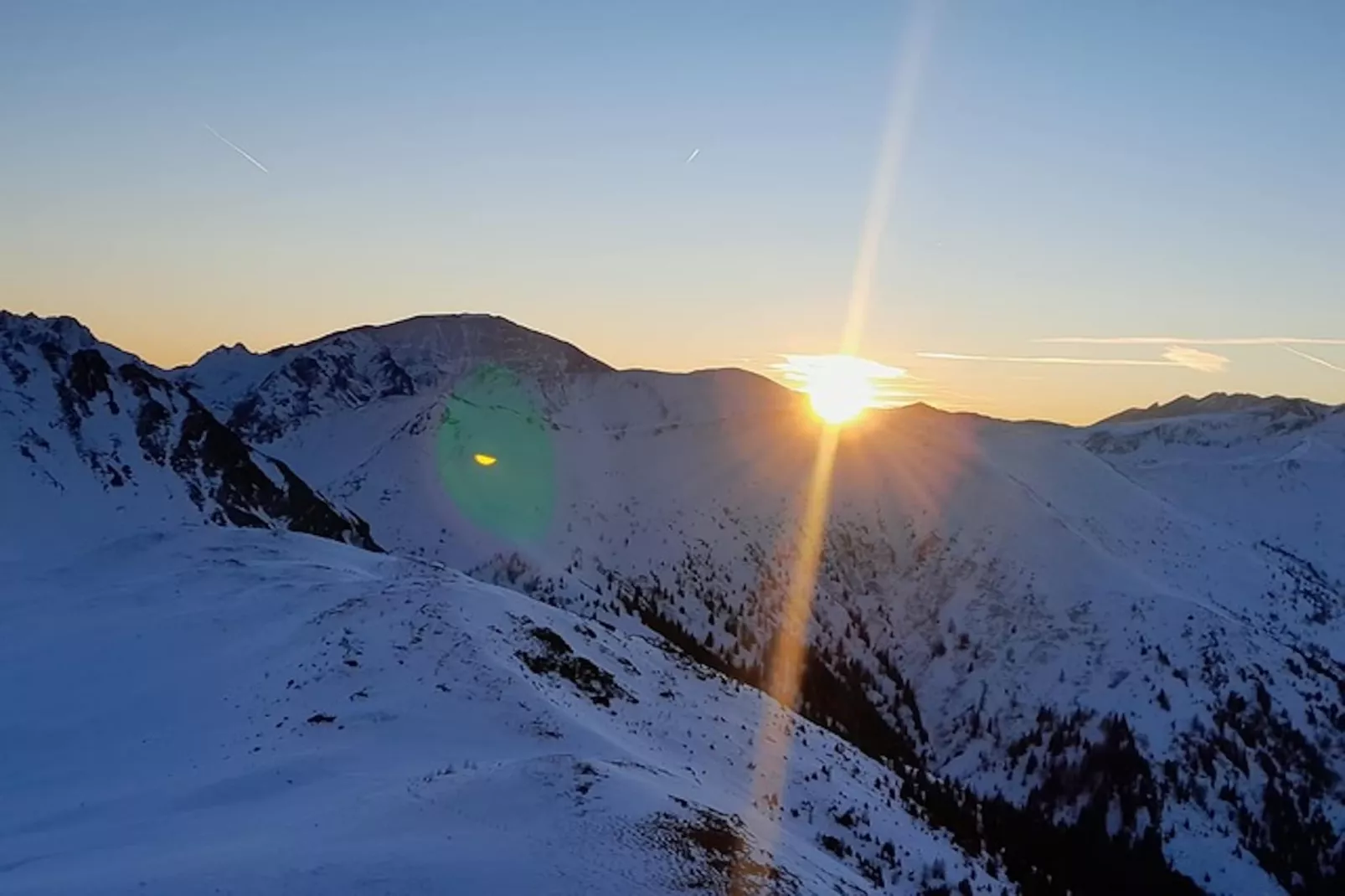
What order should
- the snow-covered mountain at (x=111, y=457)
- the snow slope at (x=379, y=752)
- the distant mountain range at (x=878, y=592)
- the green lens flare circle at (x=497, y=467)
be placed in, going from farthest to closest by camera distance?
the green lens flare circle at (x=497, y=467)
the snow-covered mountain at (x=111, y=457)
the distant mountain range at (x=878, y=592)
the snow slope at (x=379, y=752)

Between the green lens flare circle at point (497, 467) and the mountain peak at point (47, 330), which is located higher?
the mountain peak at point (47, 330)

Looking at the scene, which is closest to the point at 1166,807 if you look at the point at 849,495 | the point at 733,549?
the point at 733,549

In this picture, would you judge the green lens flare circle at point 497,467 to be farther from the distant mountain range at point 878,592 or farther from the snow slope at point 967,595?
the distant mountain range at point 878,592

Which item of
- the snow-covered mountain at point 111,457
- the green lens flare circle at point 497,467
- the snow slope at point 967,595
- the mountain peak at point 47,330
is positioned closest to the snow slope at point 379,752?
the snow-covered mountain at point 111,457

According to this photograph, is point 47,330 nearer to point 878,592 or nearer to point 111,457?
point 111,457

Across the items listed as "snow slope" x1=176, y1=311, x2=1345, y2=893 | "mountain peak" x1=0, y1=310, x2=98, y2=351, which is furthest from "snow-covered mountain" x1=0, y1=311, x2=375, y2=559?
"snow slope" x1=176, y1=311, x2=1345, y2=893

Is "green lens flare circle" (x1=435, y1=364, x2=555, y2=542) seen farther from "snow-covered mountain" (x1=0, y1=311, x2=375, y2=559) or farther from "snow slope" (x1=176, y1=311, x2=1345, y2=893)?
"snow-covered mountain" (x1=0, y1=311, x2=375, y2=559)

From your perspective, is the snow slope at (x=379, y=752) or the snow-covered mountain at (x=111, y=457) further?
the snow-covered mountain at (x=111, y=457)
